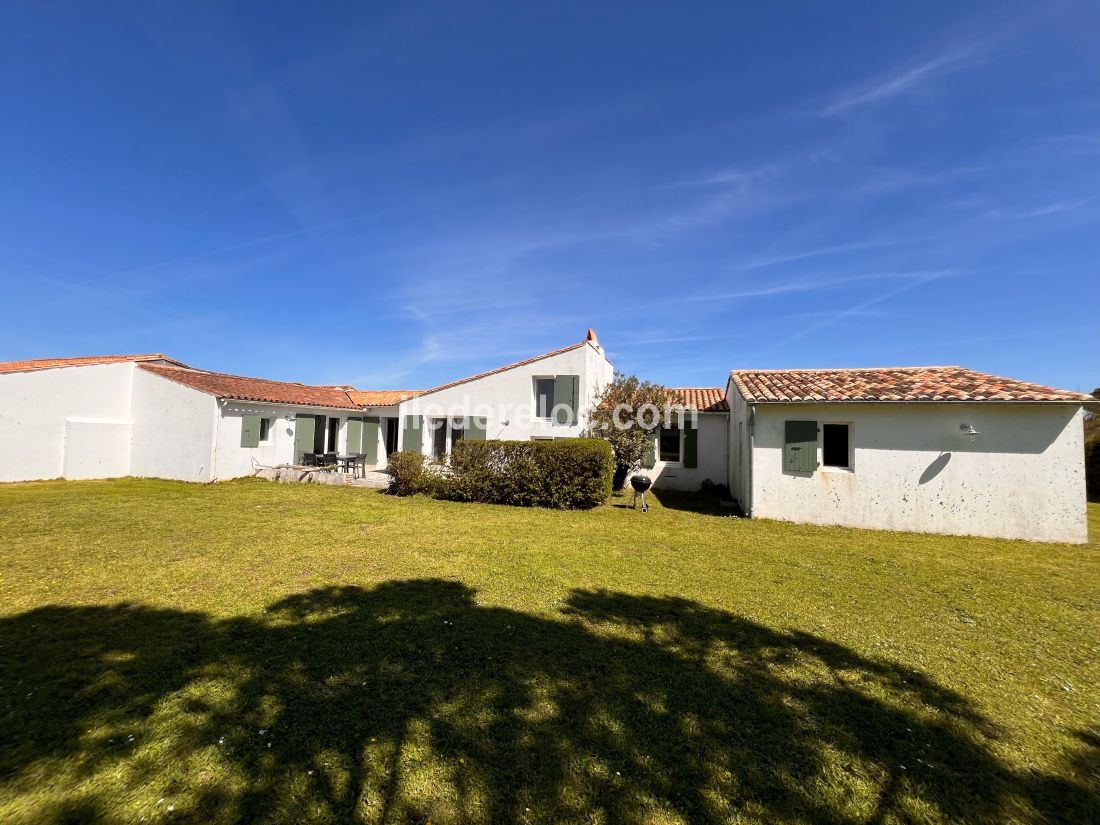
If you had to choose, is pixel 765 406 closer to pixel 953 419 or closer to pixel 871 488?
pixel 871 488

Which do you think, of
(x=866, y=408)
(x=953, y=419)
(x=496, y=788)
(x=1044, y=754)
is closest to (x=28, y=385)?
(x=496, y=788)

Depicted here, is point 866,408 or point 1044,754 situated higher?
point 866,408

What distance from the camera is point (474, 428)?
1778 centimetres

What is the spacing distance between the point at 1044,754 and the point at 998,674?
1317 millimetres

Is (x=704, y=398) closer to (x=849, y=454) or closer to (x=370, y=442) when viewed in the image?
(x=849, y=454)

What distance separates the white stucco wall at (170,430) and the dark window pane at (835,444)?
65.9 feet

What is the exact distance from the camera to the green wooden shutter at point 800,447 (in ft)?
36.9

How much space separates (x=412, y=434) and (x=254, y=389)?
24.2ft

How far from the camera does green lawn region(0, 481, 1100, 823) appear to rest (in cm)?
263

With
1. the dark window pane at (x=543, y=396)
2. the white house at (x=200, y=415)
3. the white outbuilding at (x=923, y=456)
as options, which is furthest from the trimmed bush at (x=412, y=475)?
the white outbuilding at (x=923, y=456)

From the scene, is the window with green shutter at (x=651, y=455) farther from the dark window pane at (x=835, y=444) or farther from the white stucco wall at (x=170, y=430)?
the white stucco wall at (x=170, y=430)

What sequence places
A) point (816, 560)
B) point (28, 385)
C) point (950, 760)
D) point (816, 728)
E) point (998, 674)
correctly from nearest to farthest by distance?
1. point (950, 760)
2. point (816, 728)
3. point (998, 674)
4. point (816, 560)
5. point (28, 385)

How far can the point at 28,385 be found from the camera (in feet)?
50.7

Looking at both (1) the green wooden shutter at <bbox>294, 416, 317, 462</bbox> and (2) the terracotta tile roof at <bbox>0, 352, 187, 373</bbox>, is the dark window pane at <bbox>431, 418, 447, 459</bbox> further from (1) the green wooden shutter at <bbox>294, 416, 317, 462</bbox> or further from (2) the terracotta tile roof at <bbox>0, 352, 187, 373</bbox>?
(2) the terracotta tile roof at <bbox>0, 352, 187, 373</bbox>
